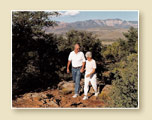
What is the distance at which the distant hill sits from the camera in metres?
10.2

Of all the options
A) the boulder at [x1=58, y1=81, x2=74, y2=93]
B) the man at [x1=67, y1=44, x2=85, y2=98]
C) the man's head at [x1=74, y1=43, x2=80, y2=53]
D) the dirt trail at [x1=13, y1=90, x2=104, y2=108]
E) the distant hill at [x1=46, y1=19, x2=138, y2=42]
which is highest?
the distant hill at [x1=46, y1=19, x2=138, y2=42]

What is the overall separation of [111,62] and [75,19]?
1999mm

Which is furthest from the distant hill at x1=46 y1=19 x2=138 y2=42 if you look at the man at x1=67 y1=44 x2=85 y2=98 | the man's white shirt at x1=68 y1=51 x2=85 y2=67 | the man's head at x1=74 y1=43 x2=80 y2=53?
the man's white shirt at x1=68 y1=51 x2=85 y2=67

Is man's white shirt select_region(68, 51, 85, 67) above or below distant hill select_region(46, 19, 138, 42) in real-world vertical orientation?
below

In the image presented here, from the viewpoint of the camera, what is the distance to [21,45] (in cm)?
1023

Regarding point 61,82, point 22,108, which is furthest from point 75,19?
point 22,108

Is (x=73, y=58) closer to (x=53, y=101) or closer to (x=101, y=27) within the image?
(x=101, y=27)

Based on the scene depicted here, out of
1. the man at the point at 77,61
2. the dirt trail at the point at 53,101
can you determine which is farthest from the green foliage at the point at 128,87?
the man at the point at 77,61

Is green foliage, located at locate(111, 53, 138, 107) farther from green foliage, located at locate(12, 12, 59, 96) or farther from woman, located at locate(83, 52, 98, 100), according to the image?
green foliage, located at locate(12, 12, 59, 96)

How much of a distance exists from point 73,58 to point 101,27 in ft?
4.24

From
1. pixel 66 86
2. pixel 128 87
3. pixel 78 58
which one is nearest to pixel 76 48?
pixel 78 58

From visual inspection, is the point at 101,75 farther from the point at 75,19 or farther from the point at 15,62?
the point at 15,62

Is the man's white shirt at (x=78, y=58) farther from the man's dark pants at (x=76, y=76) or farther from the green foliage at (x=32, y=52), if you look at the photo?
the green foliage at (x=32, y=52)

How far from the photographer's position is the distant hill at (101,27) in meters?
10.2
